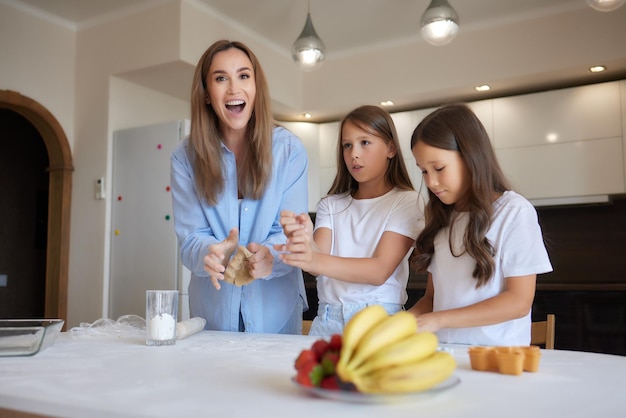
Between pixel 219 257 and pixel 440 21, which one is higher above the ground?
pixel 440 21

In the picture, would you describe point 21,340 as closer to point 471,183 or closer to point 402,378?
point 402,378

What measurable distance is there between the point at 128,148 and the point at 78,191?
20.9 inches

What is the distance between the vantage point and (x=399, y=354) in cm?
65

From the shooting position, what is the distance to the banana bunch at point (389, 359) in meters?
0.63

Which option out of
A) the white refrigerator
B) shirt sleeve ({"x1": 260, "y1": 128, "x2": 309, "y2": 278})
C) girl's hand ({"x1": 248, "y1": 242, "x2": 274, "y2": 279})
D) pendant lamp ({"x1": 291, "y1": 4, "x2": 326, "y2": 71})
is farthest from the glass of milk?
the white refrigerator

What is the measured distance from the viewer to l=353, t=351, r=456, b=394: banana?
0.63m

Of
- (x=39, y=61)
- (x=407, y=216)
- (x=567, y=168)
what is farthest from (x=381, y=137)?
(x=39, y=61)

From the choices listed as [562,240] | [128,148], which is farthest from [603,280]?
[128,148]

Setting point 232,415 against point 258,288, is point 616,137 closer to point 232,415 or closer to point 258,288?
point 258,288

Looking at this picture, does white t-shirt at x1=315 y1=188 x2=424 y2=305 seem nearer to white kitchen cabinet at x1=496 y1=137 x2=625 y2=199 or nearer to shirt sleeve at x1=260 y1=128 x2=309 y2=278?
shirt sleeve at x1=260 y1=128 x2=309 y2=278

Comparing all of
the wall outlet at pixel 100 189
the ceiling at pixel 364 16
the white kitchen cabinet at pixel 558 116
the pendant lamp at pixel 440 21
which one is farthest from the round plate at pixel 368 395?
the white kitchen cabinet at pixel 558 116

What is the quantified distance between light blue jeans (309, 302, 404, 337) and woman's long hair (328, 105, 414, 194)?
36 cm

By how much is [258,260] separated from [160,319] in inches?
10.1

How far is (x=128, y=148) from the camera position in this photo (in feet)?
12.6
